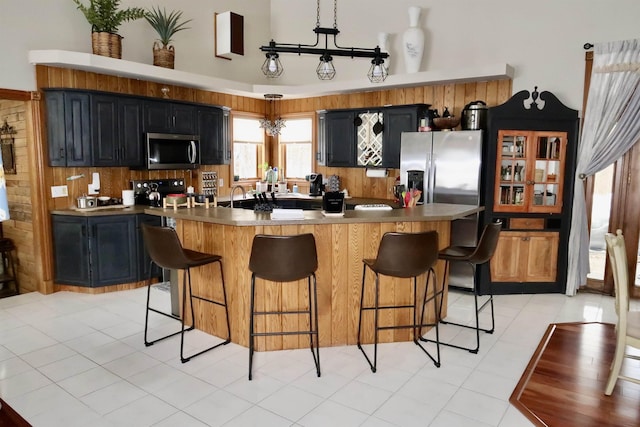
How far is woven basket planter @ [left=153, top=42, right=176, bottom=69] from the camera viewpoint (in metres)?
5.63

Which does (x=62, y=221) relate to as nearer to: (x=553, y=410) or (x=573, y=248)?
(x=553, y=410)

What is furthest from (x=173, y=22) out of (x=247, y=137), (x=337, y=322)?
(x=337, y=322)

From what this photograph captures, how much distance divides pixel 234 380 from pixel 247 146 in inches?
191

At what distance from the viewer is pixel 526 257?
16.7ft

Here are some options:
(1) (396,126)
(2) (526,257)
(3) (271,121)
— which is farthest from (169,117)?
(2) (526,257)

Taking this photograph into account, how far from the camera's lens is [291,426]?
8.53 ft

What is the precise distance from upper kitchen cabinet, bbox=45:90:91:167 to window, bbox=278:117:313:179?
3.29m

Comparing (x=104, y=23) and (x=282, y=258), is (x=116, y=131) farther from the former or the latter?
(x=282, y=258)

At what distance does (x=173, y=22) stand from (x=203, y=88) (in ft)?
2.96

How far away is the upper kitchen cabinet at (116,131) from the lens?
5.06 meters

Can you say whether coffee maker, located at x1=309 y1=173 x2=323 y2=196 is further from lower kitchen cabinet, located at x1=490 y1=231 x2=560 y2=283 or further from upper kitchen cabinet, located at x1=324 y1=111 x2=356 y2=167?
lower kitchen cabinet, located at x1=490 y1=231 x2=560 y2=283

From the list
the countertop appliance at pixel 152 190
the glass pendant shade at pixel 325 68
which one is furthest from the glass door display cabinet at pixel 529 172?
the countertop appliance at pixel 152 190

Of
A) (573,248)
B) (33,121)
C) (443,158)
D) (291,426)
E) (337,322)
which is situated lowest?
(291,426)

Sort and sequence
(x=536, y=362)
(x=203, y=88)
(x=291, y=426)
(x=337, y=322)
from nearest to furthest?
(x=291, y=426) < (x=536, y=362) < (x=337, y=322) < (x=203, y=88)
